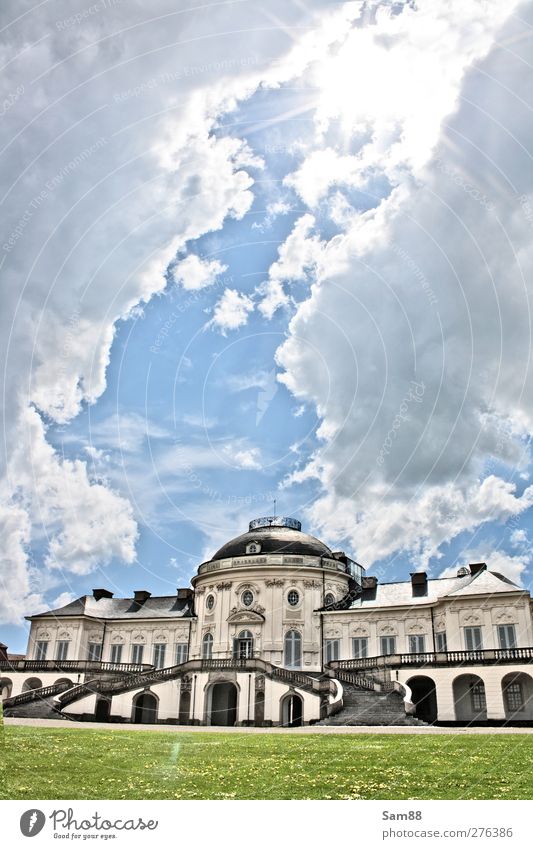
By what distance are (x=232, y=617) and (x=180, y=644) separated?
760 cm

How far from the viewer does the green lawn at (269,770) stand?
42.2 feet

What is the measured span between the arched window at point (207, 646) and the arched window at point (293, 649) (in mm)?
5836

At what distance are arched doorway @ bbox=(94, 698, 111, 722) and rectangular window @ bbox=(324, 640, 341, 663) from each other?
52.1 ft

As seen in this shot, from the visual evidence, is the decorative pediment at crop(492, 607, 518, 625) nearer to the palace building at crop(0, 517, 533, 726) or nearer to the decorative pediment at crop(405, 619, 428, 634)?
the palace building at crop(0, 517, 533, 726)

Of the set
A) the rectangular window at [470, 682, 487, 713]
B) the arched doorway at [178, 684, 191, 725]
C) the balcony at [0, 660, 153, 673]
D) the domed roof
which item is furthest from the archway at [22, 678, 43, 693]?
the rectangular window at [470, 682, 487, 713]

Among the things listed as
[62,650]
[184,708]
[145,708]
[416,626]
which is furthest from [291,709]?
[62,650]

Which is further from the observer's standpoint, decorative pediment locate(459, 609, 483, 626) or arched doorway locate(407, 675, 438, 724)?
decorative pediment locate(459, 609, 483, 626)

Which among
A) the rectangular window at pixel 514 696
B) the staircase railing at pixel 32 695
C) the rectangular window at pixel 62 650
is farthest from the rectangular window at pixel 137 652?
the rectangular window at pixel 514 696

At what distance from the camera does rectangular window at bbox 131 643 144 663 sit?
178ft

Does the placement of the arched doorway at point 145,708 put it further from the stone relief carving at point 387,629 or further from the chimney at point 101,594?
the chimney at point 101,594

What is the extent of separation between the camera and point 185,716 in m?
40.3

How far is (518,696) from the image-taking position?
38.8 metres
